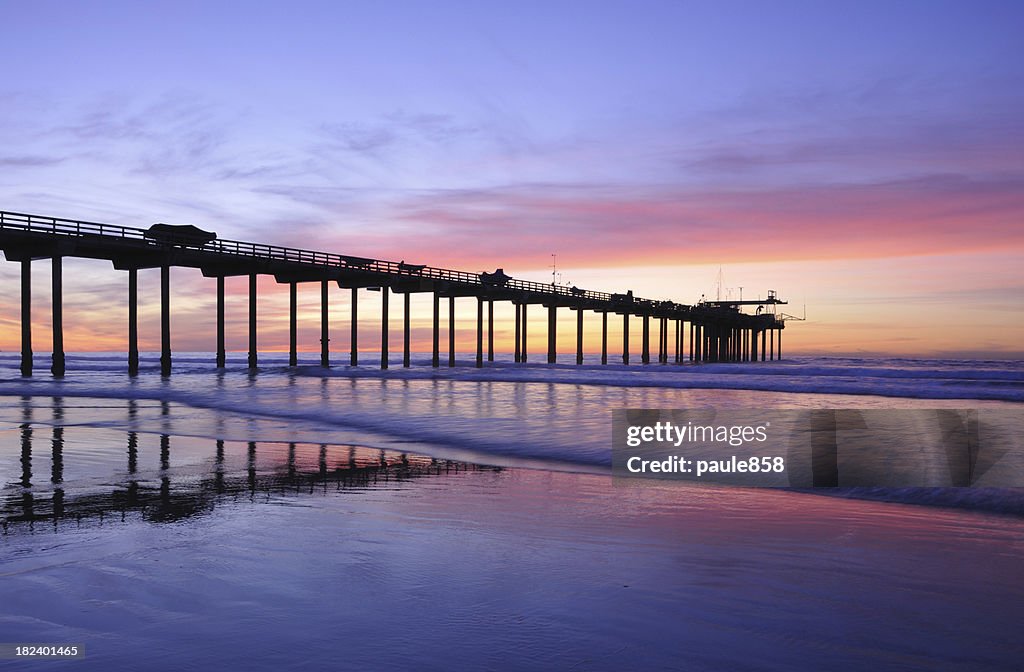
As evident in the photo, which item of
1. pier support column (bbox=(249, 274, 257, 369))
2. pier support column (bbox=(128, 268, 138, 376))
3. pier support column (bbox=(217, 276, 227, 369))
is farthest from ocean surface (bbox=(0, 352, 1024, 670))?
pier support column (bbox=(217, 276, 227, 369))

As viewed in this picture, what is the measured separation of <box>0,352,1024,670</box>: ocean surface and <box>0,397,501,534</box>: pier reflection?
0.05 metres

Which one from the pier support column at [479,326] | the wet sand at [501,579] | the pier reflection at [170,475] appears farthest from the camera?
the pier support column at [479,326]

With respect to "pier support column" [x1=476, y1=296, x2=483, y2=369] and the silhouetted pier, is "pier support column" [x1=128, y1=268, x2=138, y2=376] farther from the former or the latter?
"pier support column" [x1=476, y1=296, x2=483, y2=369]

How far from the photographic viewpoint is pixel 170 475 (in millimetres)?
8680

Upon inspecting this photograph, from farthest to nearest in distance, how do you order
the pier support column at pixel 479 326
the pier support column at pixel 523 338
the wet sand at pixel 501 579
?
the pier support column at pixel 523 338, the pier support column at pixel 479 326, the wet sand at pixel 501 579

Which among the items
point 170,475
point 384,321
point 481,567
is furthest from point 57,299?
point 481,567

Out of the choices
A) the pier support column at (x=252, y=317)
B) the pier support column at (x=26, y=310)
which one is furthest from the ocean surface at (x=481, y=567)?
the pier support column at (x=252, y=317)

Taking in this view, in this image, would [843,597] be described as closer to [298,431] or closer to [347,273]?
[298,431]

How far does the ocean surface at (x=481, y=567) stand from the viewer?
357cm

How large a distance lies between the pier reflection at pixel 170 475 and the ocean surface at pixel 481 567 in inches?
2.0

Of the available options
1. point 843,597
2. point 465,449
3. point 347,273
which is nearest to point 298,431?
point 465,449

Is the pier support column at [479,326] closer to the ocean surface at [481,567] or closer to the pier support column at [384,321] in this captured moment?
the pier support column at [384,321]

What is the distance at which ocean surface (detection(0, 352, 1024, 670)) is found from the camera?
3572mm

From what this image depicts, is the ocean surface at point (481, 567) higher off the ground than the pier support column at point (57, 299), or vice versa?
the pier support column at point (57, 299)
